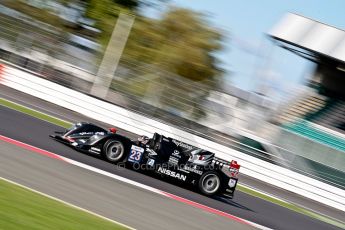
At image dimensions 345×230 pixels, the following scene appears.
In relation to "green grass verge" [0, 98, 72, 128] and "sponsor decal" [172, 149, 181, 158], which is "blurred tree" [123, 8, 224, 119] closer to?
"green grass verge" [0, 98, 72, 128]

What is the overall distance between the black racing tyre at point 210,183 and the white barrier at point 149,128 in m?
6.78

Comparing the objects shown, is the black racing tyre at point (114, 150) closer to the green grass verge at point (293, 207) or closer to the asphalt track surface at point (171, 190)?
the asphalt track surface at point (171, 190)

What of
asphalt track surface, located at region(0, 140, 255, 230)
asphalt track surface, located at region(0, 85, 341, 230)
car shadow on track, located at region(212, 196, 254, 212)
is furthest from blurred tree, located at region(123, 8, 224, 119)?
asphalt track surface, located at region(0, 140, 255, 230)

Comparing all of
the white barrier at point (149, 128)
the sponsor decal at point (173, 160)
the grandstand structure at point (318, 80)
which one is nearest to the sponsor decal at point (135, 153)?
the sponsor decal at point (173, 160)

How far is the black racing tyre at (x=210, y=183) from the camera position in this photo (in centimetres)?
1284

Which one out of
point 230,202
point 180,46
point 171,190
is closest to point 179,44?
point 180,46

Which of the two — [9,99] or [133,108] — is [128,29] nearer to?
[133,108]

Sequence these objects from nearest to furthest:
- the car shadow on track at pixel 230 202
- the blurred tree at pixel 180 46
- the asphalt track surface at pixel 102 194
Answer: the asphalt track surface at pixel 102 194
the car shadow on track at pixel 230 202
the blurred tree at pixel 180 46

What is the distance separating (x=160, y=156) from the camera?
1254 cm

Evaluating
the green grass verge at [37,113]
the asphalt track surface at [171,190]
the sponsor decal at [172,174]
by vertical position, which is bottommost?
the asphalt track surface at [171,190]

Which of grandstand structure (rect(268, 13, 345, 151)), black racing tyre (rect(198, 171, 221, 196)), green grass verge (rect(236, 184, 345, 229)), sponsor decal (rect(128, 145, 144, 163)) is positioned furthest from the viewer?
grandstand structure (rect(268, 13, 345, 151))

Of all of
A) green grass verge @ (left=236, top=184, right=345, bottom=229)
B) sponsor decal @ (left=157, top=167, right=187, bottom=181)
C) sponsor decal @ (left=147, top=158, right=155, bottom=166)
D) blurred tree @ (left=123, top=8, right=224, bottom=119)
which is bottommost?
sponsor decal @ (left=157, top=167, right=187, bottom=181)

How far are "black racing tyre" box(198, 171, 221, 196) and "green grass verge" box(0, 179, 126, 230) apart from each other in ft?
17.5

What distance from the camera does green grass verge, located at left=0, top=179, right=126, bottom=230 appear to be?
20.7 ft
